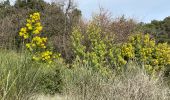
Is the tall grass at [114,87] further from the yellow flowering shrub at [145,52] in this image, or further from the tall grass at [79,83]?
the yellow flowering shrub at [145,52]

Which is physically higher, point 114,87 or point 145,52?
point 145,52

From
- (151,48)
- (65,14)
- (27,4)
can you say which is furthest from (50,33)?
(151,48)

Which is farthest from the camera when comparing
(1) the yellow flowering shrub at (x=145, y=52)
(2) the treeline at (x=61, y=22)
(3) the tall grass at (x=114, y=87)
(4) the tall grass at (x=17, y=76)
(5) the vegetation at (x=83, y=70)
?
(2) the treeline at (x=61, y=22)

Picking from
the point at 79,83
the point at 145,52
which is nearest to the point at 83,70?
the point at 79,83

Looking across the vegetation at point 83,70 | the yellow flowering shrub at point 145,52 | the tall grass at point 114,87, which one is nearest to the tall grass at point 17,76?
the vegetation at point 83,70

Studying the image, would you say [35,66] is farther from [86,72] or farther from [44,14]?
[44,14]

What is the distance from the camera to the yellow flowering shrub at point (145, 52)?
15859 mm

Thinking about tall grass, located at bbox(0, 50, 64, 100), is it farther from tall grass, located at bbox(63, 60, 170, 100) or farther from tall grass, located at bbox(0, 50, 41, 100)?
tall grass, located at bbox(63, 60, 170, 100)

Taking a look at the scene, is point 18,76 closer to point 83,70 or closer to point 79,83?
point 79,83

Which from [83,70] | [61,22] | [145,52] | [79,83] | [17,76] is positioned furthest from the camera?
[61,22]

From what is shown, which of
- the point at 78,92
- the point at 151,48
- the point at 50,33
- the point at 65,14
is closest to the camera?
the point at 78,92

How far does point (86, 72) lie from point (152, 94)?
1.76 metres

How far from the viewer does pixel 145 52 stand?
53.1ft

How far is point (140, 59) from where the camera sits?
51.8 feet
